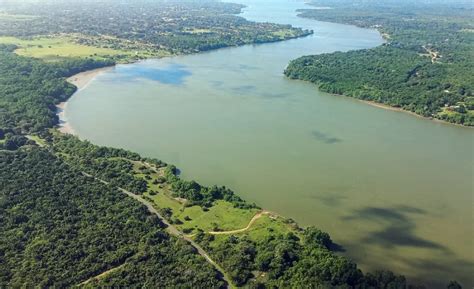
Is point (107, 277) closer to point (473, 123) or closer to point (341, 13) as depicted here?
point (473, 123)

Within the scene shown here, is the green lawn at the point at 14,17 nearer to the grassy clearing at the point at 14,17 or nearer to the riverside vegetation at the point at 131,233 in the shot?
the grassy clearing at the point at 14,17

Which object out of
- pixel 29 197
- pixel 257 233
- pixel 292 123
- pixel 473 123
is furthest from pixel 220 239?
pixel 473 123

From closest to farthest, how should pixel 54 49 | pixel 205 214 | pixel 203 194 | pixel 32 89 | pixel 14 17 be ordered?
pixel 205 214 < pixel 203 194 < pixel 32 89 < pixel 54 49 < pixel 14 17

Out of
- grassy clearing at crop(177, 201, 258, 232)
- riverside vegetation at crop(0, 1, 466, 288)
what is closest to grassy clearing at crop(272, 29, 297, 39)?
riverside vegetation at crop(0, 1, 466, 288)

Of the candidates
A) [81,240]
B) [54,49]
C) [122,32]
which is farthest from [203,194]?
[122,32]

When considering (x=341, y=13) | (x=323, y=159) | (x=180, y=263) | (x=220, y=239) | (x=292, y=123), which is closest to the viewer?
(x=180, y=263)

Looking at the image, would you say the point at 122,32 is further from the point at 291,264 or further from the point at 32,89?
the point at 291,264

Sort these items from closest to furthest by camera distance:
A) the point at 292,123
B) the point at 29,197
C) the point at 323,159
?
1. the point at 29,197
2. the point at 323,159
3. the point at 292,123
